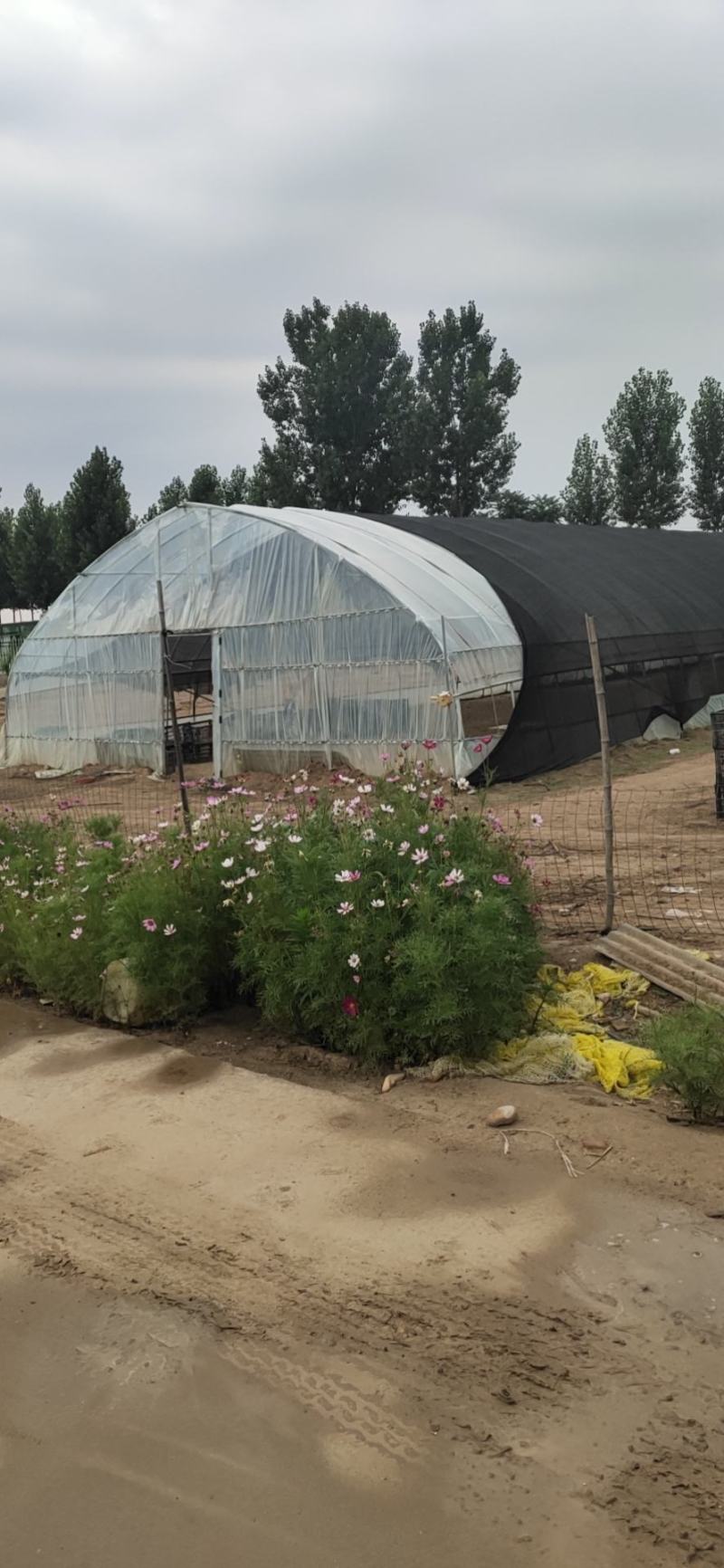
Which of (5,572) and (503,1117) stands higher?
(5,572)

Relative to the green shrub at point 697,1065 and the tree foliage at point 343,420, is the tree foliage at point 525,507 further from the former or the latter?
the green shrub at point 697,1065

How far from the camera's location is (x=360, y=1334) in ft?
11.2

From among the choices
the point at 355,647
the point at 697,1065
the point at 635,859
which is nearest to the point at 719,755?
the point at 635,859

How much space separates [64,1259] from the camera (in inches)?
157

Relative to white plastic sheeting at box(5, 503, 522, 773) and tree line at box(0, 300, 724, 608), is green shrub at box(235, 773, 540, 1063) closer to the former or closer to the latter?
white plastic sheeting at box(5, 503, 522, 773)

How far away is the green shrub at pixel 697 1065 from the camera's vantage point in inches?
181

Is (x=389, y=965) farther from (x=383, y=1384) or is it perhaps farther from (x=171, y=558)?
(x=171, y=558)

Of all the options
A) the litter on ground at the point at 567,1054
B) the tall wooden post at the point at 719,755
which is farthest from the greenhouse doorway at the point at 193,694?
the litter on ground at the point at 567,1054

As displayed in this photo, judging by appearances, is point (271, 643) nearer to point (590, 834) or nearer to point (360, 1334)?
point (590, 834)

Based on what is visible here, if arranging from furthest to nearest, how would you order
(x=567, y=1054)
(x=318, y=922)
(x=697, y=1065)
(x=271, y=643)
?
(x=271, y=643), (x=318, y=922), (x=567, y=1054), (x=697, y=1065)

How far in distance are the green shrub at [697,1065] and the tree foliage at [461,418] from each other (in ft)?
149

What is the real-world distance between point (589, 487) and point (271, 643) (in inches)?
1394

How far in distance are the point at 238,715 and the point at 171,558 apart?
11.0 ft

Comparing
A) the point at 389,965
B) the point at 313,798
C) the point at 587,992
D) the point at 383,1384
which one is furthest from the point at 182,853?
the point at 383,1384
